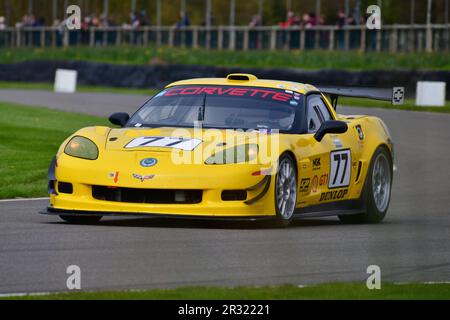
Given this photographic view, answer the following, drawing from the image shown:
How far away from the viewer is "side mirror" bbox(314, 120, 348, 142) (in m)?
12.0

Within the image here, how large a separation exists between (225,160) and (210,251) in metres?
1.55

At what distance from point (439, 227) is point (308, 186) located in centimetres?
132

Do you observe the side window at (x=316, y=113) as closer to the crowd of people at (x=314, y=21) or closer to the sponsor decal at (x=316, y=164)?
the sponsor decal at (x=316, y=164)

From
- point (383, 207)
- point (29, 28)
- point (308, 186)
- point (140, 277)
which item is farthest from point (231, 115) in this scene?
point (29, 28)

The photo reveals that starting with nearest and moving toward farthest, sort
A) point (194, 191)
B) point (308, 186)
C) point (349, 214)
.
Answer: point (194, 191)
point (308, 186)
point (349, 214)

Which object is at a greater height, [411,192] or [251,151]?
[251,151]

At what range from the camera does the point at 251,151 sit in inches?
436

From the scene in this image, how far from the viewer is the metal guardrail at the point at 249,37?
40.2 meters

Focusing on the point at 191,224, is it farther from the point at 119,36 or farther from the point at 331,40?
the point at 119,36

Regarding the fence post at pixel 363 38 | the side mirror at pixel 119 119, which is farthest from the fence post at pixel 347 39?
the side mirror at pixel 119 119

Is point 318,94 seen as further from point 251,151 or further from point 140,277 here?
point 140,277

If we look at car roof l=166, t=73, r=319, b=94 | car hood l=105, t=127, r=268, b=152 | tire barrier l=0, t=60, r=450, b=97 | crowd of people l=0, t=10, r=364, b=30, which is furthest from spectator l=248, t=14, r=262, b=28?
car hood l=105, t=127, r=268, b=152

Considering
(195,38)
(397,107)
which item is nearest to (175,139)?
(397,107)

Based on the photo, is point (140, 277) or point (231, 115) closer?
point (140, 277)
